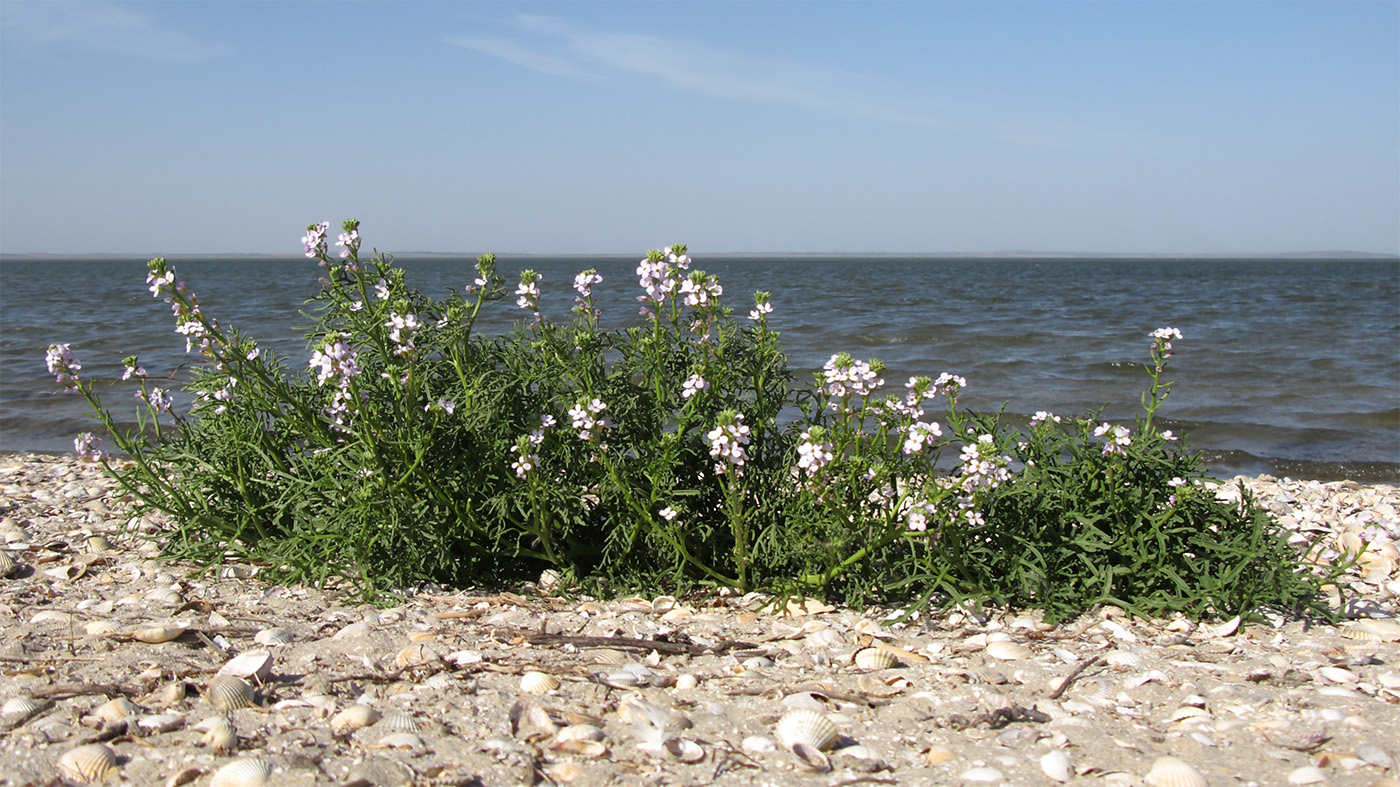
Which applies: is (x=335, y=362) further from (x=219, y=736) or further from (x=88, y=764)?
(x=88, y=764)

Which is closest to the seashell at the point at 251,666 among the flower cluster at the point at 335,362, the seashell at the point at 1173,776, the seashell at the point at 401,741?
the seashell at the point at 401,741

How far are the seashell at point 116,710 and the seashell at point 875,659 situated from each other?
7.59 feet

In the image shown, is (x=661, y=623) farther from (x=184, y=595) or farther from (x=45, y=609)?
(x=45, y=609)

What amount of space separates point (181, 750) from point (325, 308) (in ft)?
6.55

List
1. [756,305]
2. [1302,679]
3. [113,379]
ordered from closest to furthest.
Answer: [1302,679] → [756,305] → [113,379]

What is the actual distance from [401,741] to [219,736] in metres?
0.48

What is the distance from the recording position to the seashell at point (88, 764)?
2498 millimetres

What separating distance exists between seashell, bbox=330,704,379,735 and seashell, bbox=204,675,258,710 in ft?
0.91

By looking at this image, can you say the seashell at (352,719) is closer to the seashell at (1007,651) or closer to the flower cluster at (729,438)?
the flower cluster at (729,438)

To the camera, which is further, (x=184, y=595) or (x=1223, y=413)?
(x=1223, y=413)

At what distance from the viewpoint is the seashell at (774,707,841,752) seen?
2809 mm

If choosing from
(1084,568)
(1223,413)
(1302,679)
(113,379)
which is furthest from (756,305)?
(113,379)

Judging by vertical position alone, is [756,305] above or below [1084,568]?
above

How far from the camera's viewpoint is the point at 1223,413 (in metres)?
12.6
